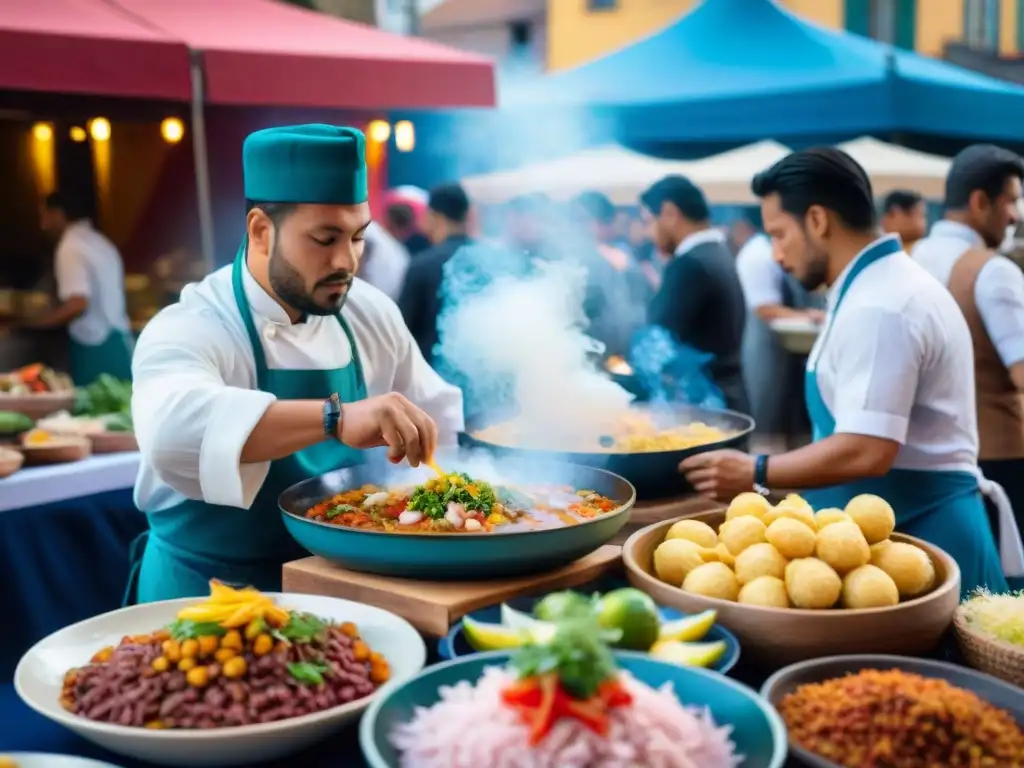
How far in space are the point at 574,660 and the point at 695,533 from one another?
0.86m

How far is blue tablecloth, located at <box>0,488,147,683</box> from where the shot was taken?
12.7 ft

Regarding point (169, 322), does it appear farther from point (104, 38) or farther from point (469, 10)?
point (469, 10)

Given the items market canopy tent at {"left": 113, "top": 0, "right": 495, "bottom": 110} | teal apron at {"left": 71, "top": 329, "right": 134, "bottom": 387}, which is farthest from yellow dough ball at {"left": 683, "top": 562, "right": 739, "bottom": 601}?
teal apron at {"left": 71, "top": 329, "right": 134, "bottom": 387}

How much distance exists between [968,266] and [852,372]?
1761mm

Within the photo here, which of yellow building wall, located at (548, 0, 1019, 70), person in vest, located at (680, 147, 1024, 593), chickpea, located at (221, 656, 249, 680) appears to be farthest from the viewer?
yellow building wall, located at (548, 0, 1019, 70)

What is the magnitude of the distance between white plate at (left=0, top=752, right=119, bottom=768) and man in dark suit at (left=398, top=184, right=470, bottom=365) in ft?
15.1

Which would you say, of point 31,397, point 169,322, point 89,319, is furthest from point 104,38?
point 169,322

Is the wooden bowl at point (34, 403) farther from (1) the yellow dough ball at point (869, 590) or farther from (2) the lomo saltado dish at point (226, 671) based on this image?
(1) the yellow dough ball at point (869, 590)

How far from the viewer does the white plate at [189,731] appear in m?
1.42

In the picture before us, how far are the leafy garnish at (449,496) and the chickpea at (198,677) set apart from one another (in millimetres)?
580

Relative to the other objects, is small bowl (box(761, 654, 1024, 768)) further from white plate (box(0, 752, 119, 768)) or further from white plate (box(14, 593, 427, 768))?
white plate (box(0, 752, 119, 768))

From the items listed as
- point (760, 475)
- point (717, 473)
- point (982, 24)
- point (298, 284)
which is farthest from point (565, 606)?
point (982, 24)

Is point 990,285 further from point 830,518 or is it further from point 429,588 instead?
point 429,588

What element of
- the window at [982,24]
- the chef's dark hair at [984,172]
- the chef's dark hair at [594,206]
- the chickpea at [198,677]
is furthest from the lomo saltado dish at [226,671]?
the window at [982,24]
